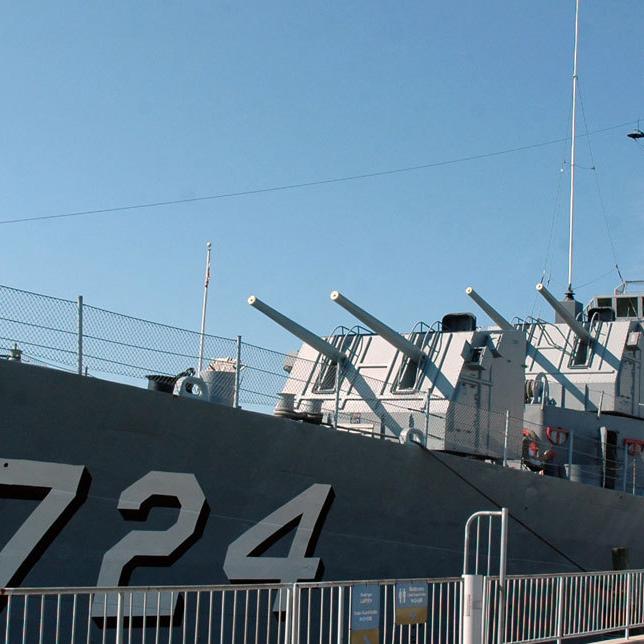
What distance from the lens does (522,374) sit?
15.2 metres

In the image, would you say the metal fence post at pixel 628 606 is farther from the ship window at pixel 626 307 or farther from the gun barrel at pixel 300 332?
the ship window at pixel 626 307

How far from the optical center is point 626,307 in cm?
2136

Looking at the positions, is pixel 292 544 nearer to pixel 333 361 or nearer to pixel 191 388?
pixel 191 388

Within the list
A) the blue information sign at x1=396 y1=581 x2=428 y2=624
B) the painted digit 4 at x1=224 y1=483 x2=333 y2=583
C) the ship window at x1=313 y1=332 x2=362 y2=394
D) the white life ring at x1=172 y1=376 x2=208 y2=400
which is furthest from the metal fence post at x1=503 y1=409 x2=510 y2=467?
the blue information sign at x1=396 y1=581 x2=428 y2=624

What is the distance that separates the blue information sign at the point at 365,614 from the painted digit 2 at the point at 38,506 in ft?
8.68

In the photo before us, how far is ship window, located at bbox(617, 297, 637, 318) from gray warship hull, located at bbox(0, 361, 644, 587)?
7.97 metres

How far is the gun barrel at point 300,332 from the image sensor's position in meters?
13.4

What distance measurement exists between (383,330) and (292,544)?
3.73 meters

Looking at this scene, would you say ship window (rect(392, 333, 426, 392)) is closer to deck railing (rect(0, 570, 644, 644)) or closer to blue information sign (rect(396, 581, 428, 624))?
deck railing (rect(0, 570, 644, 644))

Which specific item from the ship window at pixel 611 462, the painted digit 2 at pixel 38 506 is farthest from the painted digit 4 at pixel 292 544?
the ship window at pixel 611 462

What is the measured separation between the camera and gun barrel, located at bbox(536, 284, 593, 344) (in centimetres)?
1741

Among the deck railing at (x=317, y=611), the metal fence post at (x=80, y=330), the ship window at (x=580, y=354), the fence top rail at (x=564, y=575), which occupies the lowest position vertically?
the deck railing at (x=317, y=611)

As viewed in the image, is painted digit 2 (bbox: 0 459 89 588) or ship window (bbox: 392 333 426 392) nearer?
painted digit 2 (bbox: 0 459 89 588)

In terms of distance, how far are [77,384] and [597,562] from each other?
892cm
